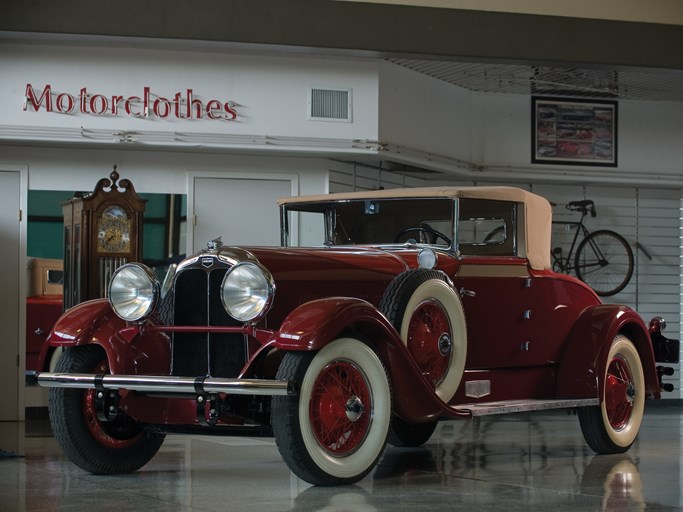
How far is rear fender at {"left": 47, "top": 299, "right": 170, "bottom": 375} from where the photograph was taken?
5.33 meters

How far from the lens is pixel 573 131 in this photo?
1204 centimetres

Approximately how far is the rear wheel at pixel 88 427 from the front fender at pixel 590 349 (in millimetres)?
2700

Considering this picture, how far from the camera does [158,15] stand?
9211 mm

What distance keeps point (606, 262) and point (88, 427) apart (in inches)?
319

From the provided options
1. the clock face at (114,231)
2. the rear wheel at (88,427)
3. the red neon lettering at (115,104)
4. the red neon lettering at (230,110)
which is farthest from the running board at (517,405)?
the red neon lettering at (115,104)

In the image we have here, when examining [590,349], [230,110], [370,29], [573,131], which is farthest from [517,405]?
[573,131]

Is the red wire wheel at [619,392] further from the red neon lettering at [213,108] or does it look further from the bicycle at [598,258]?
the bicycle at [598,258]

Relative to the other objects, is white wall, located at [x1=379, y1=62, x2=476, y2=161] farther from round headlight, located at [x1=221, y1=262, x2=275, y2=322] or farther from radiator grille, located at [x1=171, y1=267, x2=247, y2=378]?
round headlight, located at [x1=221, y1=262, x2=275, y2=322]

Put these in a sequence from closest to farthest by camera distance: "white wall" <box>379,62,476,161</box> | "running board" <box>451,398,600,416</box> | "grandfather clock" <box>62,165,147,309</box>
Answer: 1. "running board" <box>451,398,600,416</box>
2. "grandfather clock" <box>62,165,147,309</box>
3. "white wall" <box>379,62,476,161</box>

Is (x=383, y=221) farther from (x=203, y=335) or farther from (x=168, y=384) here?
(x=168, y=384)

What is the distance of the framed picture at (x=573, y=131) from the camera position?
39.2 feet

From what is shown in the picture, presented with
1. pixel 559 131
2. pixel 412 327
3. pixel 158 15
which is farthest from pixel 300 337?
pixel 559 131

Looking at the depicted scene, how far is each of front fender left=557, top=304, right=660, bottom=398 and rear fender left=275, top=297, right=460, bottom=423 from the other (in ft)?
4.91

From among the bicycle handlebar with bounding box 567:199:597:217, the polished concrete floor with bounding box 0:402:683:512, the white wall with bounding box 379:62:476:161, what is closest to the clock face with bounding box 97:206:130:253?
the polished concrete floor with bounding box 0:402:683:512
